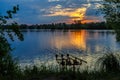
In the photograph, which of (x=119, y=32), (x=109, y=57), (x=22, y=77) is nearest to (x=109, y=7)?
(x=119, y=32)

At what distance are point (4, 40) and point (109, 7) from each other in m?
10.2

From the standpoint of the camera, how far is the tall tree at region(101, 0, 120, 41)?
783 inches

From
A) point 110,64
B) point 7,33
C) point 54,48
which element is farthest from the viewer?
point 54,48

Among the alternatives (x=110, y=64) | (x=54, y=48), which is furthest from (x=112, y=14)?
(x=54, y=48)

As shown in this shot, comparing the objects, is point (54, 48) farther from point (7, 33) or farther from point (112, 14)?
point (7, 33)

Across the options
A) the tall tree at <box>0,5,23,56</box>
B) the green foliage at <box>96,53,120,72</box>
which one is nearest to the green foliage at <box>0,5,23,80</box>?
the tall tree at <box>0,5,23,56</box>

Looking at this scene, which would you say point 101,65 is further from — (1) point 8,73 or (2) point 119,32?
(1) point 8,73

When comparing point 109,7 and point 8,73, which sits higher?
point 109,7

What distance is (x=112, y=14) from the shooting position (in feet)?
67.0

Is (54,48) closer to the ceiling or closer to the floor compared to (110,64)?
closer to the floor

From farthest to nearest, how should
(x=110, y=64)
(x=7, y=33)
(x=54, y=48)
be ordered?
(x=54, y=48)
(x=110, y=64)
(x=7, y=33)

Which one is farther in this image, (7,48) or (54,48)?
(54,48)

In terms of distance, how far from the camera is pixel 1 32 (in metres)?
12.2

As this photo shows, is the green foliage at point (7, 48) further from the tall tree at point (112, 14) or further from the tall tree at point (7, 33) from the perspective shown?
the tall tree at point (112, 14)
